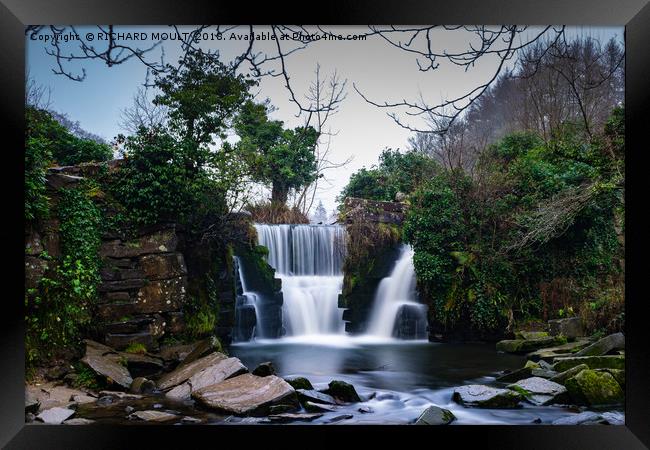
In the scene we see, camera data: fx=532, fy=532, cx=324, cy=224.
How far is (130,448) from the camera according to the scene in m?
3.70

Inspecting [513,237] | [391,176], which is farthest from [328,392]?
[391,176]

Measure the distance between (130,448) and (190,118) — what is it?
4146mm

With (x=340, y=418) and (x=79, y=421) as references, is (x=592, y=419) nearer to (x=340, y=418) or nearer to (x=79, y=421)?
(x=340, y=418)

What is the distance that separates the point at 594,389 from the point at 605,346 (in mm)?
1424

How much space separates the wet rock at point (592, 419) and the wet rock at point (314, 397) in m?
1.99

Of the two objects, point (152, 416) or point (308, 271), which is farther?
point (308, 271)

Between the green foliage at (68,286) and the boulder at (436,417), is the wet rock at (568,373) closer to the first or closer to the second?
the boulder at (436,417)

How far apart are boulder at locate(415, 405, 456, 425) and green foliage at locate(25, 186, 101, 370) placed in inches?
145

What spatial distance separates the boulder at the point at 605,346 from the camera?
611 cm

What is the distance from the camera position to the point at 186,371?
5.58 m

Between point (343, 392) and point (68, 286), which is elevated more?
point (68, 286)

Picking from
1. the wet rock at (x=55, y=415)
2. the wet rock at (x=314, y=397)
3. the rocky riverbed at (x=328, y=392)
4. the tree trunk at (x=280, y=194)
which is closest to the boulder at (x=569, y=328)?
the rocky riverbed at (x=328, y=392)

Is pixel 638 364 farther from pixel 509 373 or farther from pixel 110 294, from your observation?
pixel 110 294
